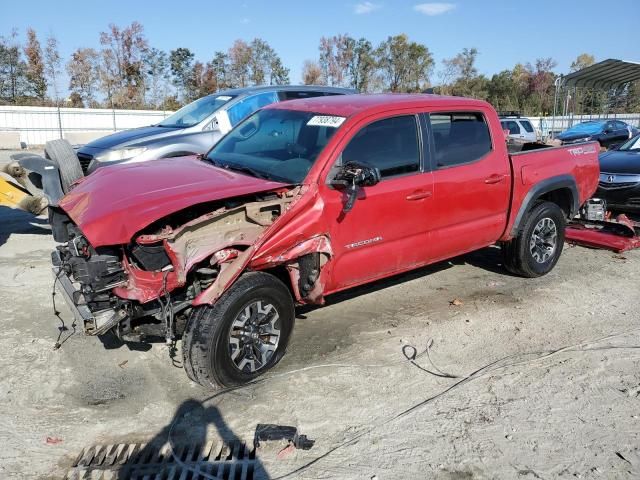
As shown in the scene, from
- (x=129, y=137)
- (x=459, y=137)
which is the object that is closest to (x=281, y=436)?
(x=459, y=137)

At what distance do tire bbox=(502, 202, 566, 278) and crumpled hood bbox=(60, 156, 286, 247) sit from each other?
3.20m

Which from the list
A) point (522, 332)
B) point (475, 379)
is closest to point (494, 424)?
point (475, 379)

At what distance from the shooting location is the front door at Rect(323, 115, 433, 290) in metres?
4.26

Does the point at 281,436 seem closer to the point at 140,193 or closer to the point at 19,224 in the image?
the point at 140,193

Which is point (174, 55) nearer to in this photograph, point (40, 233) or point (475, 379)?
point (40, 233)

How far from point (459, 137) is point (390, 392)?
261cm

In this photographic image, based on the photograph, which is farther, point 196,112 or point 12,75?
point 12,75

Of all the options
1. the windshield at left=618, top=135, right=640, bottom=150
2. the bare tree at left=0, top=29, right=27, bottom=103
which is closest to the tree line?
the bare tree at left=0, top=29, right=27, bottom=103

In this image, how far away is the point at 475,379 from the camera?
4.01m

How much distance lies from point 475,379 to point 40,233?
274 inches

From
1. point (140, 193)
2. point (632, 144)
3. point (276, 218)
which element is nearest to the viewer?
point (140, 193)

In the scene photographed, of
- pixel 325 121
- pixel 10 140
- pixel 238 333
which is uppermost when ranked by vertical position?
pixel 10 140

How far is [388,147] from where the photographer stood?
4.59 metres

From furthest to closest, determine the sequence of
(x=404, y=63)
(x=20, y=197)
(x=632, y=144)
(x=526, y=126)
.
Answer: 1. (x=404, y=63)
2. (x=526, y=126)
3. (x=632, y=144)
4. (x=20, y=197)
